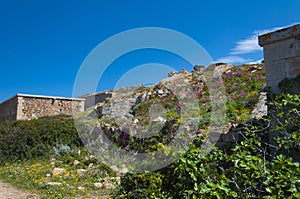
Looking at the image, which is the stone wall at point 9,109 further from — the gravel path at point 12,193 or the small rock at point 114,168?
the small rock at point 114,168

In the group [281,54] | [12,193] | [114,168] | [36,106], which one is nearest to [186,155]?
[281,54]

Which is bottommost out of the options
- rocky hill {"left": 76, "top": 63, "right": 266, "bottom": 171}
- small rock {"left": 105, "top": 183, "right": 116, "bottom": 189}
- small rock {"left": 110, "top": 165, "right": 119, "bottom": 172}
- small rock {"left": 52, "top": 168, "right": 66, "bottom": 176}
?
small rock {"left": 105, "top": 183, "right": 116, "bottom": 189}

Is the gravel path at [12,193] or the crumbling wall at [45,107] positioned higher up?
the crumbling wall at [45,107]

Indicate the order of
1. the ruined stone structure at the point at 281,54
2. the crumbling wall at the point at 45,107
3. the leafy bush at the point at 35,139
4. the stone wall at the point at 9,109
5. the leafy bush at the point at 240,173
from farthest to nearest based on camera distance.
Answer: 1. the stone wall at the point at 9,109
2. the crumbling wall at the point at 45,107
3. the leafy bush at the point at 35,139
4. the ruined stone structure at the point at 281,54
5. the leafy bush at the point at 240,173

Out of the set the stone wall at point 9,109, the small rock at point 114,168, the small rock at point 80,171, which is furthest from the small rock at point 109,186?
the stone wall at point 9,109

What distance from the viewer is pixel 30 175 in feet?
21.1

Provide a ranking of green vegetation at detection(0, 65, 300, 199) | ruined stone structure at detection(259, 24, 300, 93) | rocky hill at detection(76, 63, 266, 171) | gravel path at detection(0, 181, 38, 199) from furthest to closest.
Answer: rocky hill at detection(76, 63, 266, 171) < gravel path at detection(0, 181, 38, 199) < ruined stone structure at detection(259, 24, 300, 93) < green vegetation at detection(0, 65, 300, 199)

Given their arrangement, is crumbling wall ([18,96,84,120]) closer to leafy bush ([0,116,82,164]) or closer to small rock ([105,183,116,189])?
leafy bush ([0,116,82,164])

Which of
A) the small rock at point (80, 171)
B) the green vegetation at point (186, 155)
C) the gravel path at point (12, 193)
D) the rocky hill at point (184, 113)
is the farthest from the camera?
the small rock at point (80, 171)

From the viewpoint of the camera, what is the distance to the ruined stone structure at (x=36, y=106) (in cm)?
1509

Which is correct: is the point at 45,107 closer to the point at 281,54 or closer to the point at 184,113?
the point at 184,113

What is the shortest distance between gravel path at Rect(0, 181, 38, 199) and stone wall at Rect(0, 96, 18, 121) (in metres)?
10.8

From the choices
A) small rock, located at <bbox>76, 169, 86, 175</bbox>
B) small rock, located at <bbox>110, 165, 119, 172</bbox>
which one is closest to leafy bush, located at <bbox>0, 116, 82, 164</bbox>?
small rock, located at <bbox>76, 169, 86, 175</bbox>

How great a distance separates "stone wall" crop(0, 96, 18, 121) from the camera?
15.4 meters
